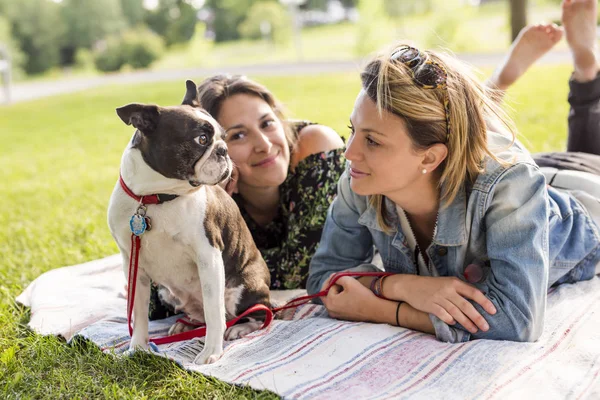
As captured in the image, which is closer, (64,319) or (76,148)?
(64,319)

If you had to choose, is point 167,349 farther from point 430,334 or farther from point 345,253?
point 430,334

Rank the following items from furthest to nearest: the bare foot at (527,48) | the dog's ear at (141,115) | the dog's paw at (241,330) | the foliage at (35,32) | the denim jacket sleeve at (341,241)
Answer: the foliage at (35,32), the bare foot at (527,48), the denim jacket sleeve at (341,241), the dog's paw at (241,330), the dog's ear at (141,115)

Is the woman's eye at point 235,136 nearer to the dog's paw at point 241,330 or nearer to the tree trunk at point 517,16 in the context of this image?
the dog's paw at point 241,330

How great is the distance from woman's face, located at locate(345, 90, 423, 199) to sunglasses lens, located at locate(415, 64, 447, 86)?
0.60 feet

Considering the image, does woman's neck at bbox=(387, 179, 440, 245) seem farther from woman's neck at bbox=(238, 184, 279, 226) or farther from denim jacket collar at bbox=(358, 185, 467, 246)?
woman's neck at bbox=(238, 184, 279, 226)

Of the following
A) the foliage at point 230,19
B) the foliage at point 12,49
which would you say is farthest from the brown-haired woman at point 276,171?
the foliage at point 230,19

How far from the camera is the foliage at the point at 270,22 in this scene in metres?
32.9

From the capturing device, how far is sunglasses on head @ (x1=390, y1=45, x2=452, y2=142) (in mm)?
2598

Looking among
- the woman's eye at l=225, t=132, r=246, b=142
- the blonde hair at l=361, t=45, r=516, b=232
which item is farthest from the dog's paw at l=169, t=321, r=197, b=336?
the blonde hair at l=361, t=45, r=516, b=232

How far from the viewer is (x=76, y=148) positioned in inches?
439

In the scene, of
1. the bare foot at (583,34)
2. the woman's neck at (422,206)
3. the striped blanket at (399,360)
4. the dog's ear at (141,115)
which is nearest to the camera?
the striped blanket at (399,360)

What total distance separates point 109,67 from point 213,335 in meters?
31.1

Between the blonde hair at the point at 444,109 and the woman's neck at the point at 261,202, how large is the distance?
1.33 m

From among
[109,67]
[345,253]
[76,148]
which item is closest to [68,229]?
[345,253]
